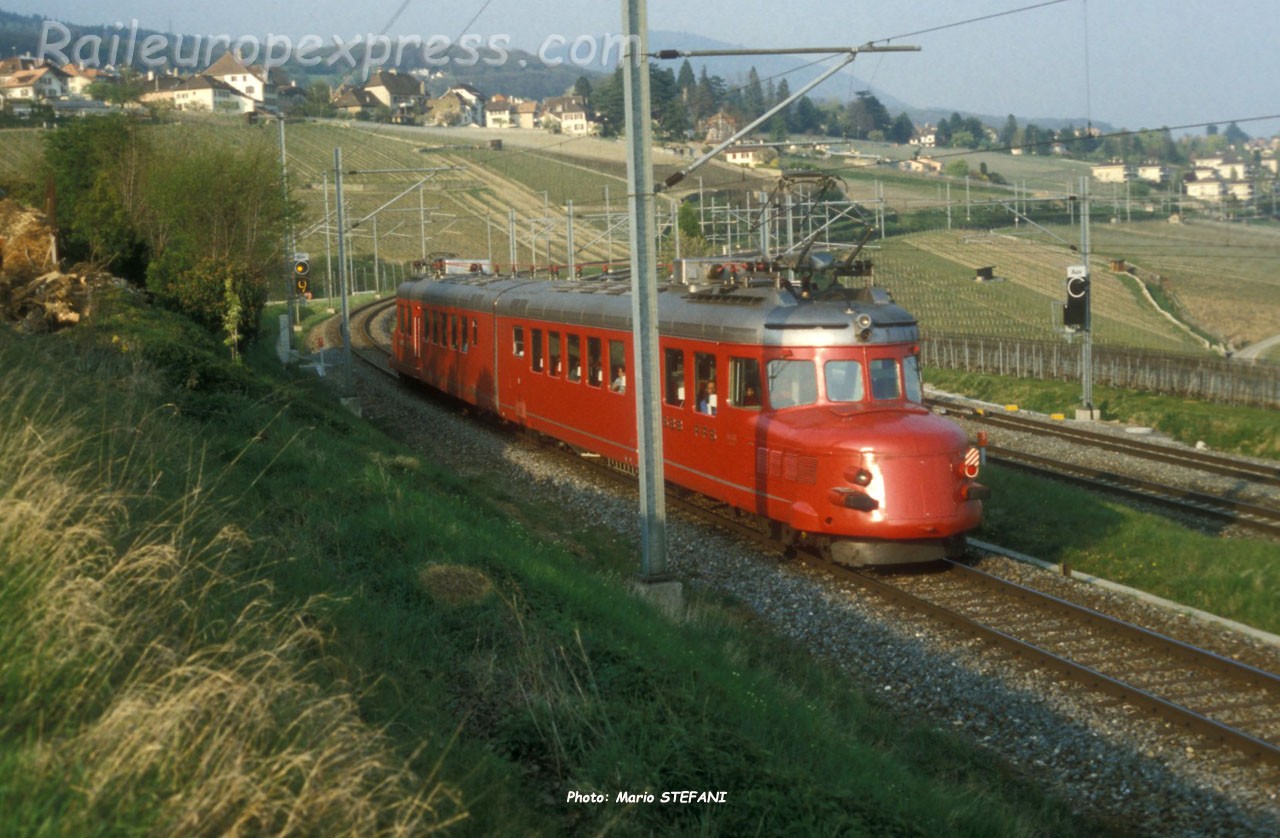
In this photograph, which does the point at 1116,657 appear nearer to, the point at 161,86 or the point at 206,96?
the point at 206,96

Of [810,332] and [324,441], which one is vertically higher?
[810,332]

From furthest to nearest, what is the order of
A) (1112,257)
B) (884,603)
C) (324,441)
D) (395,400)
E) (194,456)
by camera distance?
(1112,257) < (395,400) < (324,441) < (884,603) < (194,456)

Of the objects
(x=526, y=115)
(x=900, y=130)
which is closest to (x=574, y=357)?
(x=900, y=130)

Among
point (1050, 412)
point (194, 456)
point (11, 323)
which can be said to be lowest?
point (1050, 412)

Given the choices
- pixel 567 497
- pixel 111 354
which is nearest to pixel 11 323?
pixel 111 354

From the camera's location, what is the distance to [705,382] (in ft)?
53.0

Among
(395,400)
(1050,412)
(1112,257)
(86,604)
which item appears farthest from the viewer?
(1112,257)

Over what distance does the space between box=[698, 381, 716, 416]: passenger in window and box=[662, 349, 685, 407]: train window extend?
0.60 metres

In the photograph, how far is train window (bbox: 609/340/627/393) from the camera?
18870 mm

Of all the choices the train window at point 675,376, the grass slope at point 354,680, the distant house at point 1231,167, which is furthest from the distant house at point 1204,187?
the grass slope at point 354,680

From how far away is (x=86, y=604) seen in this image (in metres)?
4.66

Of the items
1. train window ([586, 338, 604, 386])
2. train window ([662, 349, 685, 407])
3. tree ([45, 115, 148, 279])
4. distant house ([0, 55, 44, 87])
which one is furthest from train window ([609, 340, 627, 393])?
distant house ([0, 55, 44, 87])

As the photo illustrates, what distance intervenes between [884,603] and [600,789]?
735 cm

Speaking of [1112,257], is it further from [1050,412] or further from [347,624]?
[347,624]
